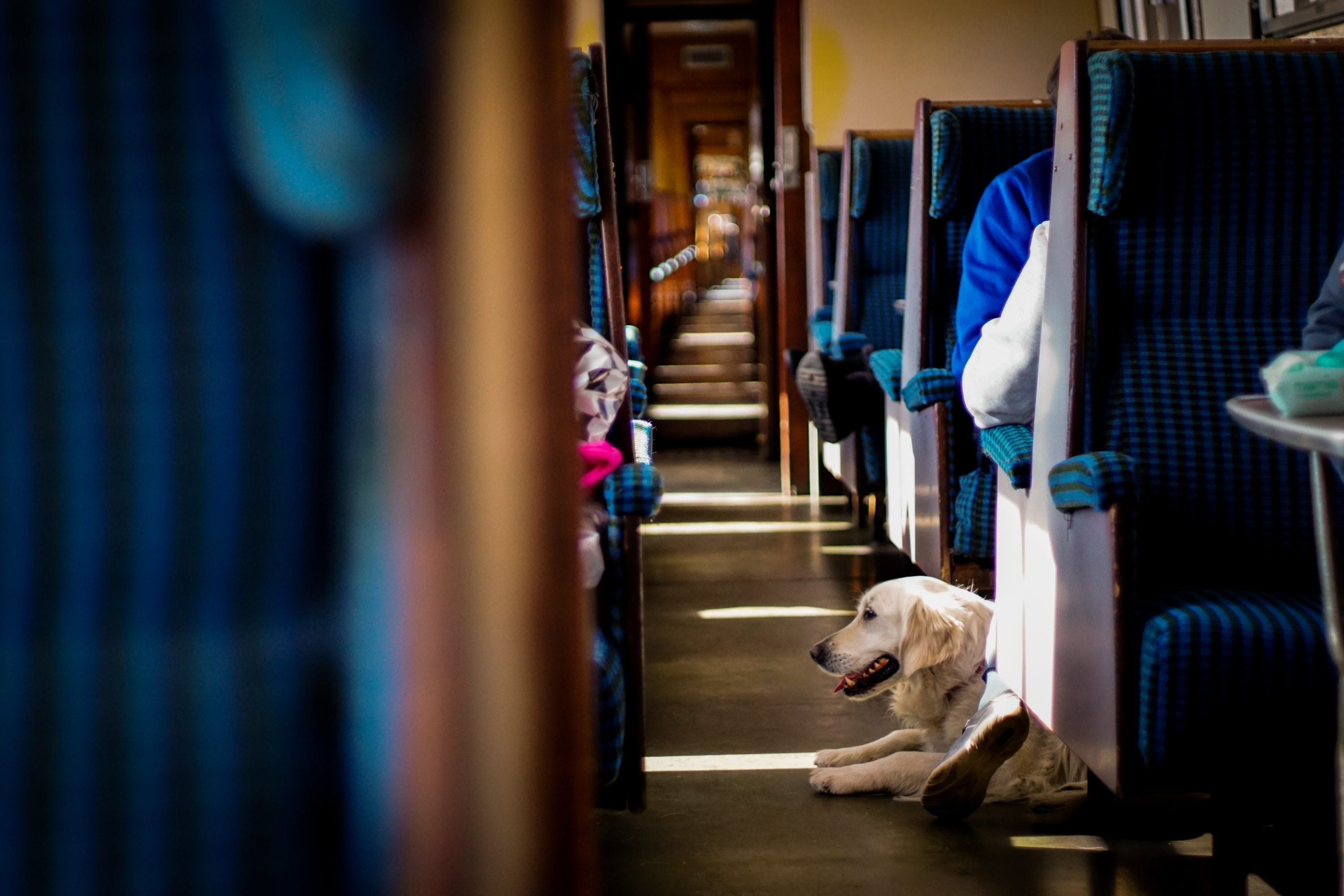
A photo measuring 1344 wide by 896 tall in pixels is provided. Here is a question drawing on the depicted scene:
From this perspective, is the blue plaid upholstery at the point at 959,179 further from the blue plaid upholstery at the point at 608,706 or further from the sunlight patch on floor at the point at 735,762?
the blue plaid upholstery at the point at 608,706

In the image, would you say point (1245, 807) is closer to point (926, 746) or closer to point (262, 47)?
point (926, 746)

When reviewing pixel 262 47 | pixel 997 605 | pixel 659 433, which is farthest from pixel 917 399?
pixel 659 433

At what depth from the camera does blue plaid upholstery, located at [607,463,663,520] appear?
1.75 m

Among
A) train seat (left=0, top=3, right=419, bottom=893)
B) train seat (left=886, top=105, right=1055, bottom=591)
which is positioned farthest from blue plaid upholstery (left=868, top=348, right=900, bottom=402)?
train seat (left=0, top=3, right=419, bottom=893)

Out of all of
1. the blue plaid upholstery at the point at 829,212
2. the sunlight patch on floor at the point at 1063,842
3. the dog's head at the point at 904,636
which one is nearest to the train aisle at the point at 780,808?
the sunlight patch on floor at the point at 1063,842

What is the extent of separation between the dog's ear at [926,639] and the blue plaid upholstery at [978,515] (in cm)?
60

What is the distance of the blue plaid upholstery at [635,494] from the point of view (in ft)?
5.75

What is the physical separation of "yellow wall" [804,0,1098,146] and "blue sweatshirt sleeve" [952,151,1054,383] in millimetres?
3489

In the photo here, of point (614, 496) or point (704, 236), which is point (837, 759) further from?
point (704, 236)

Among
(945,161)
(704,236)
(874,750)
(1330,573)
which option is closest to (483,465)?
(1330,573)

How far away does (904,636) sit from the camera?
2.26 metres

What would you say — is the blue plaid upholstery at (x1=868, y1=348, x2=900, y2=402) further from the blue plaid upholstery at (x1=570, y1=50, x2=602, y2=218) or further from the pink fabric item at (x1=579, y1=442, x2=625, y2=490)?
the pink fabric item at (x1=579, y1=442, x2=625, y2=490)

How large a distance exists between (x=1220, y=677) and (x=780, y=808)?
0.88 m

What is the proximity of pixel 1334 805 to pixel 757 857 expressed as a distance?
33.8 inches
